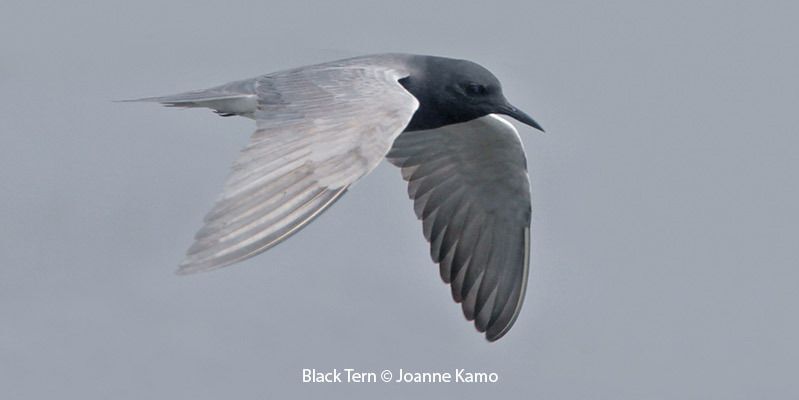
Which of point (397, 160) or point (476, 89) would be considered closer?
point (476, 89)

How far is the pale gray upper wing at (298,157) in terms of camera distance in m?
5.77

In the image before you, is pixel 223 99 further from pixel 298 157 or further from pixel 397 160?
pixel 298 157

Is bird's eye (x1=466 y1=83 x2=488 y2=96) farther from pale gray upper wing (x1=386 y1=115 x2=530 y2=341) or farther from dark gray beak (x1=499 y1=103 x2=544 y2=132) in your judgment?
pale gray upper wing (x1=386 y1=115 x2=530 y2=341)

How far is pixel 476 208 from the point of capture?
29.5 feet

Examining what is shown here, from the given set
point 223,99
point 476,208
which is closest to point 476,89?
point 476,208

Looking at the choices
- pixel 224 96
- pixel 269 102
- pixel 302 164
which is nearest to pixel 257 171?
pixel 302 164

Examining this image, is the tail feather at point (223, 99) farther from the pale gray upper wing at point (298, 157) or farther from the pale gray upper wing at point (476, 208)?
the pale gray upper wing at point (476, 208)

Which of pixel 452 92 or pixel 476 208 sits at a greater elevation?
pixel 452 92

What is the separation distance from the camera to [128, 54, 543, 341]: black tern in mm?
5961

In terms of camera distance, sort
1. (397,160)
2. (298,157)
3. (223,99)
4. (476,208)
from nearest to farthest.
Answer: (298,157) < (223,99) < (476,208) < (397,160)

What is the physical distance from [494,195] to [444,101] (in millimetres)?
982

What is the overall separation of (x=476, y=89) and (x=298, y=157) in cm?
224

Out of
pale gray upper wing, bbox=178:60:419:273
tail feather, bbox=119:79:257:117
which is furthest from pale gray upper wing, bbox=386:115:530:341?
pale gray upper wing, bbox=178:60:419:273

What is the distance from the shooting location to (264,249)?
5.72 metres
